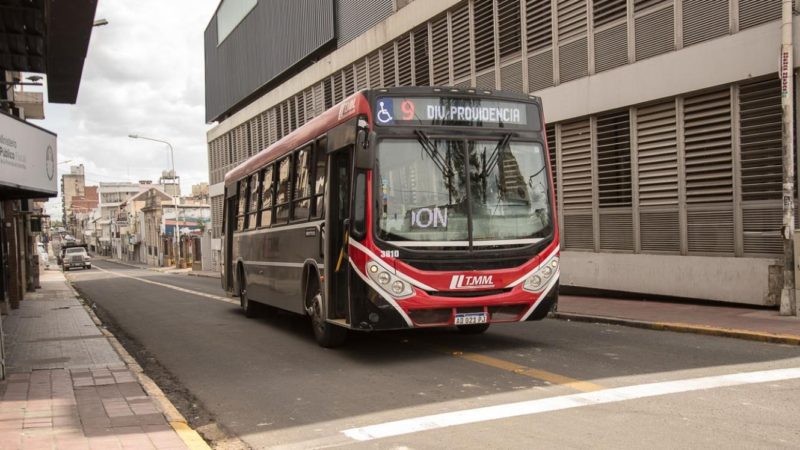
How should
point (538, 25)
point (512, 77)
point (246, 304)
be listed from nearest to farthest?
point (246, 304) → point (538, 25) → point (512, 77)

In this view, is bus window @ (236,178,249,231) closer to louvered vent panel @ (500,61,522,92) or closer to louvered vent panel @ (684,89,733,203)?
louvered vent panel @ (500,61,522,92)

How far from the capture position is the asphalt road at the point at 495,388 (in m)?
5.33

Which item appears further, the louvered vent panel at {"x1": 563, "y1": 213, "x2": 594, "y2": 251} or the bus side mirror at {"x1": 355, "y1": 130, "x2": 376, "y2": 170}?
the louvered vent panel at {"x1": 563, "y1": 213, "x2": 594, "y2": 251}

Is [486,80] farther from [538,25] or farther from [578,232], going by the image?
[578,232]

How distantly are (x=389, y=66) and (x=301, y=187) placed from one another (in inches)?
598

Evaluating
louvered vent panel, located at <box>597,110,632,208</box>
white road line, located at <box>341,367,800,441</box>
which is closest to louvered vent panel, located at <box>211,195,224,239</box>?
louvered vent panel, located at <box>597,110,632,208</box>

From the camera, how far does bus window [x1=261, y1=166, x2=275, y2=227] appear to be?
12452mm

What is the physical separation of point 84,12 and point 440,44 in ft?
40.6

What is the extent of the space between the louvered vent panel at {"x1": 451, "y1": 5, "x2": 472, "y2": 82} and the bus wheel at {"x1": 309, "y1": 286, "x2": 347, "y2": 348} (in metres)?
12.2

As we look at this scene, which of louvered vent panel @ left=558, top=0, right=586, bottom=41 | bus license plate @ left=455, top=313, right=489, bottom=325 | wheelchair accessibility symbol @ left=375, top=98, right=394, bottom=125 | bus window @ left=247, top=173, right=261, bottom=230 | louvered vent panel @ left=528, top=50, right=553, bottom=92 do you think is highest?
louvered vent panel @ left=558, top=0, right=586, bottom=41

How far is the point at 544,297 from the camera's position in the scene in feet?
29.0

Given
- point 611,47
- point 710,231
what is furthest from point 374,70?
point 710,231

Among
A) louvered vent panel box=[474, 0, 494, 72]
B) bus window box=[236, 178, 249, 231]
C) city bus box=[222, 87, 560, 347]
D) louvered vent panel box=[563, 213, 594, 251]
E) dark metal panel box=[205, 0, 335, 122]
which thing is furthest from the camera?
dark metal panel box=[205, 0, 335, 122]

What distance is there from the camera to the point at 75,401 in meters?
6.80
